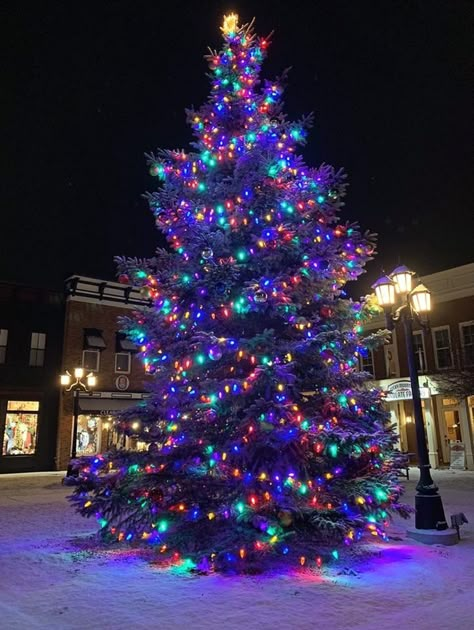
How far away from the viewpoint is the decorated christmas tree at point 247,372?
7336mm

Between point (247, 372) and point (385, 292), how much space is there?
10.4 ft

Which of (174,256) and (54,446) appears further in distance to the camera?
(54,446)

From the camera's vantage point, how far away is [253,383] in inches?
290

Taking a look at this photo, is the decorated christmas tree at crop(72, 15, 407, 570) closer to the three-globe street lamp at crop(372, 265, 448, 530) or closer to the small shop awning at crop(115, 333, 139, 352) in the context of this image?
the three-globe street lamp at crop(372, 265, 448, 530)

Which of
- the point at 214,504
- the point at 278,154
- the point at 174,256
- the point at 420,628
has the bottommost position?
the point at 420,628

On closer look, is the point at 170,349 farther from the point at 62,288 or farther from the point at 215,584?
the point at 62,288

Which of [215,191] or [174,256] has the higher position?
[215,191]

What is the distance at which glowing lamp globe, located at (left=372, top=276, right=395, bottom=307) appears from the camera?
9594 millimetres

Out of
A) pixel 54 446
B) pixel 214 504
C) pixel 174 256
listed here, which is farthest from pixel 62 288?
pixel 214 504

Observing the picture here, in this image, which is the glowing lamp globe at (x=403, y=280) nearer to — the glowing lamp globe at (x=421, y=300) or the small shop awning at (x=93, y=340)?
the glowing lamp globe at (x=421, y=300)

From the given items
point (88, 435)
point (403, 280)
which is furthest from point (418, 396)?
point (88, 435)

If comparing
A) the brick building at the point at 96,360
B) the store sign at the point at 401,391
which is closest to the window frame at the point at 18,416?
the brick building at the point at 96,360

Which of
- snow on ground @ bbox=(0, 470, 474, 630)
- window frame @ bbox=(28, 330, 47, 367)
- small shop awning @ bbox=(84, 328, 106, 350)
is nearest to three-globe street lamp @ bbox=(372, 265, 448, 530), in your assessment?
snow on ground @ bbox=(0, 470, 474, 630)

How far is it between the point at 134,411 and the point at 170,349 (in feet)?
3.56
